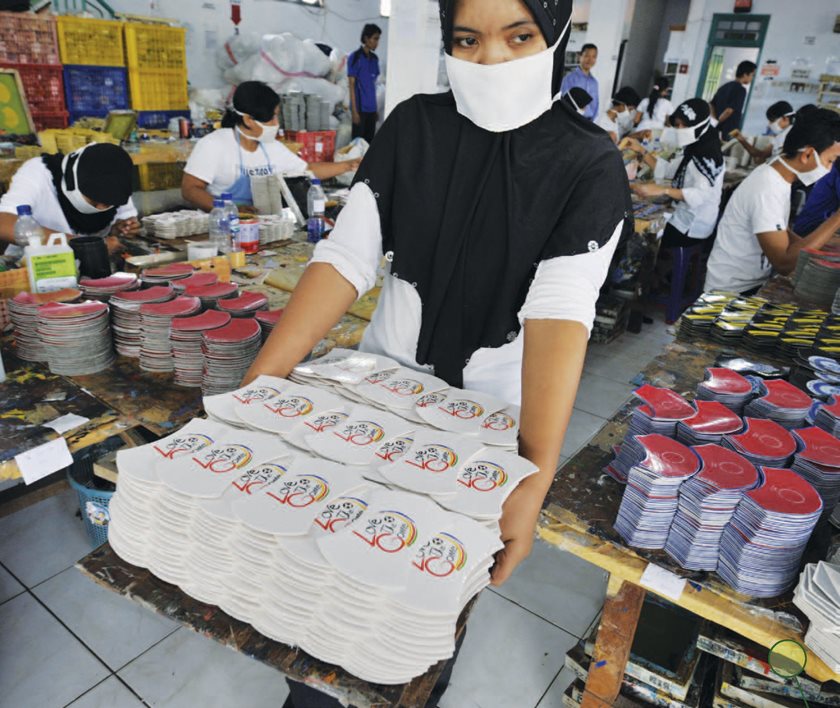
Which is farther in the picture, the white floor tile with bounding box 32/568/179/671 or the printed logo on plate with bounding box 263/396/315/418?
the white floor tile with bounding box 32/568/179/671

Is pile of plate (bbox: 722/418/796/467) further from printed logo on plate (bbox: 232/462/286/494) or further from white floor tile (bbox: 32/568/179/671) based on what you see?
white floor tile (bbox: 32/568/179/671)

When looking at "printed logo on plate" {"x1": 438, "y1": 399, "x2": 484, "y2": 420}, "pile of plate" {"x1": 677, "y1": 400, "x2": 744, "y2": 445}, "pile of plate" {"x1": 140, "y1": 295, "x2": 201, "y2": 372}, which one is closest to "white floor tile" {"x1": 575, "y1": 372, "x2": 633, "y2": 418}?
"pile of plate" {"x1": 677, "y1": 400, "x2": 744, "y2": 445}

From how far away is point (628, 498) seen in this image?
1438 mm

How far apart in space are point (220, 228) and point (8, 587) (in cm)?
181

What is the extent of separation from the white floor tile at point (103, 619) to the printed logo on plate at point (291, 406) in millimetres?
1341

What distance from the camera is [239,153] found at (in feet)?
12.8

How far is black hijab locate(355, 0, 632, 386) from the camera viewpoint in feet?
3.93

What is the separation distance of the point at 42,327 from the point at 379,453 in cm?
137

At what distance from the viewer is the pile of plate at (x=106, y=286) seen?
2096 mm

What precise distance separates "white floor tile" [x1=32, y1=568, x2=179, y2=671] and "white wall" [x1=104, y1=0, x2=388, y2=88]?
6915mm

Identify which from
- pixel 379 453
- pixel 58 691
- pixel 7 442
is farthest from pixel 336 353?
pixel 58 691

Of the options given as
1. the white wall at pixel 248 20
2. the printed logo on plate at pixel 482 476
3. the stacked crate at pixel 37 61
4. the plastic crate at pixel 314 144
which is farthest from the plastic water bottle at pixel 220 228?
the white wall at pixel 248 20

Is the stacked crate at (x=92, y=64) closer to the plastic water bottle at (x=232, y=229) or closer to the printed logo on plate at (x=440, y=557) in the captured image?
the plastic water bottle at (x=232, y=229)

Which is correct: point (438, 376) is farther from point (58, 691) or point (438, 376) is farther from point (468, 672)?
point (58, 691)
